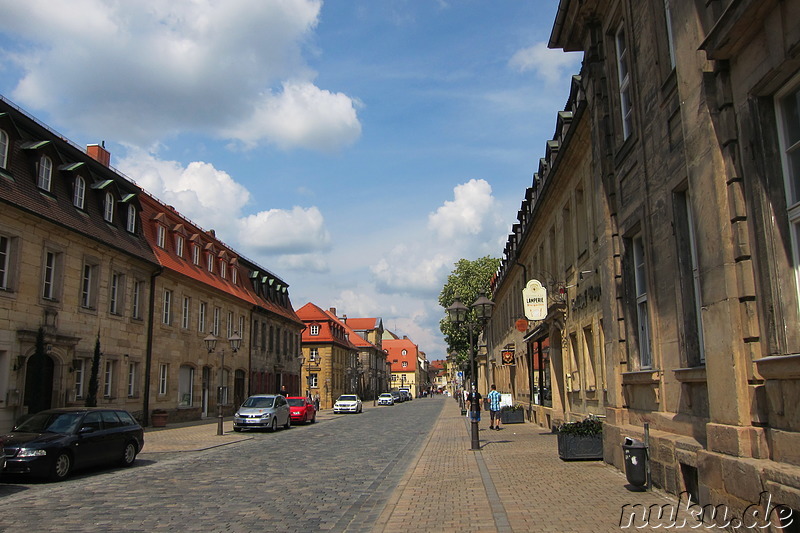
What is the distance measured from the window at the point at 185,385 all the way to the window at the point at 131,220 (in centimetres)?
750

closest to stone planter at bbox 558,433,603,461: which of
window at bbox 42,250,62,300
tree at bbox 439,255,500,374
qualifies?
window at bbox 42,250,62,300

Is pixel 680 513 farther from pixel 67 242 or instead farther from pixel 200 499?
pixel 67 242

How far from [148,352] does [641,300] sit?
22.5 meters

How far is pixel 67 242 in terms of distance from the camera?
2178 cm

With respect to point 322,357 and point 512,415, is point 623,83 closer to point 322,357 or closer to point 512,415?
point 512,415

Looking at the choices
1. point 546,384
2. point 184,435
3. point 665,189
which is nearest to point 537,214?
point 546,384

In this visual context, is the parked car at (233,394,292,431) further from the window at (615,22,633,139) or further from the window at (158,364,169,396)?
the window at (615,22,633,139)

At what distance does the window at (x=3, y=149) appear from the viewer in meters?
19.0

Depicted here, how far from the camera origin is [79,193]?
2325 centimetres

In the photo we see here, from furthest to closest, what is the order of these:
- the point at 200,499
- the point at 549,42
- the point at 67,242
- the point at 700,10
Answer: the point at 67,242 → the point at 549,42 → the point at 200,499 → the point at 700,10

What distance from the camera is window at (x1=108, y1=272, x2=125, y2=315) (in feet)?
82.1

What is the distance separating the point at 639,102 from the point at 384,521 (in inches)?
312

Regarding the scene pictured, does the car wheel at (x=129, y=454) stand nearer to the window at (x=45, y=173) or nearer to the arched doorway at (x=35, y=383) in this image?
the arched doorway at (x=35, y=383)

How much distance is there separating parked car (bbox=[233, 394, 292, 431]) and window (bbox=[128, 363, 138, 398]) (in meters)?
4.27
